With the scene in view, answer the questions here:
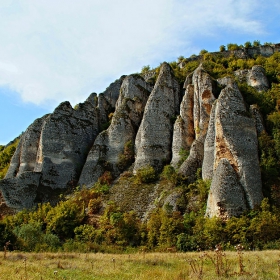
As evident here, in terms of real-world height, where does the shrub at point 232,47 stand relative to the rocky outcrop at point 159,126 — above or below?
above

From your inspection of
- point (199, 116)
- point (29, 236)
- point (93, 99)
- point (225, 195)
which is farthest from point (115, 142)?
point (225, 195)

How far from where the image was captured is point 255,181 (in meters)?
24.7

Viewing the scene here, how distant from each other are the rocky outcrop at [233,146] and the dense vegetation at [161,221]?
3.05ft

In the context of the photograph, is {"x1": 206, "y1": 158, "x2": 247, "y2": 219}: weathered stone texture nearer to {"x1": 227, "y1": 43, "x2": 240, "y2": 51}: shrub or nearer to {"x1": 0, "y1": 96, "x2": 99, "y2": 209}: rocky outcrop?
{"x1": 0, "y1": 96, "x2": 99, "y2": 209}: rocky outcrop

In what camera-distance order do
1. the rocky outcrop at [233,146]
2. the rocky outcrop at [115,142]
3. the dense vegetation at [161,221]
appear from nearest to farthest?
1. the dense vegetation at [161,221]
2. the rocky outcrop at [233,146]
3. the rocky outcrop at [115,142]

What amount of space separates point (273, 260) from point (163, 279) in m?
5.40

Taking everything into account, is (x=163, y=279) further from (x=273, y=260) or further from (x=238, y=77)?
(x=238, y=77)

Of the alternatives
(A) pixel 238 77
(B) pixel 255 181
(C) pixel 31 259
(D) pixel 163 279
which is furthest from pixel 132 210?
(A) pixel 238 77

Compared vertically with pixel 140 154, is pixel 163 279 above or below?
below

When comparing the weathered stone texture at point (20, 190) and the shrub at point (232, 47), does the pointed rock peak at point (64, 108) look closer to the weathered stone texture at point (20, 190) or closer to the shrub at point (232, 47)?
the weathered stone texture at point (20, 190)

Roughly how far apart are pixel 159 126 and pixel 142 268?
845 inches

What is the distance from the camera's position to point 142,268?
14258mm

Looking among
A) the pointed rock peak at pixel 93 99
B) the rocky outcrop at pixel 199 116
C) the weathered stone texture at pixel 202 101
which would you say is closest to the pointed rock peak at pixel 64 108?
the pointed rock peak at pixel 93 99

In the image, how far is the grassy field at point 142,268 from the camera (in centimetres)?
1166
